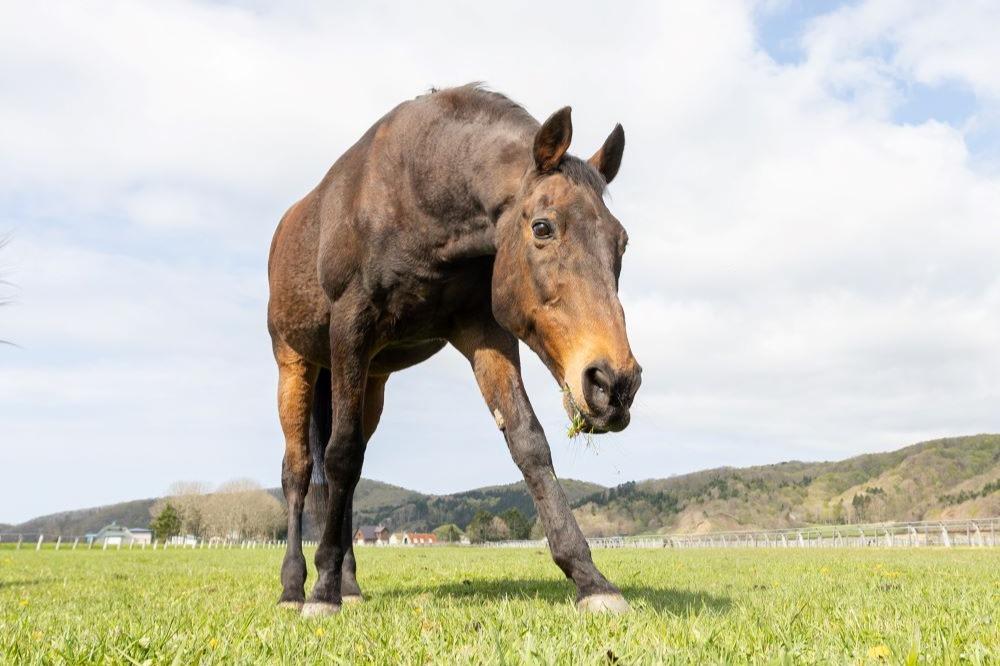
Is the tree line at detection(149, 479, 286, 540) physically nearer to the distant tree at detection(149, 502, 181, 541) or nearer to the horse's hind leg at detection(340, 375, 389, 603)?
the distant tree at detection(149, 502, 181, 541)

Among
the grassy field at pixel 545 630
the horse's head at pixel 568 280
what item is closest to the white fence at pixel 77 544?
the grassy field at pixel 545 630

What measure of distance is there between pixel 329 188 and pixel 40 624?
3630mm

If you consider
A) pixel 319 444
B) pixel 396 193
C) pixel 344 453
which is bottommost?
pixel 344 453

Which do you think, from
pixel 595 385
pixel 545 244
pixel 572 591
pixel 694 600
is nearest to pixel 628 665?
pixel 595 385

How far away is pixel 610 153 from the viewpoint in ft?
16.9

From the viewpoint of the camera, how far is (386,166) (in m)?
5.54

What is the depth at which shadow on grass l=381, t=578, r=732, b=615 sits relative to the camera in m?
4.66

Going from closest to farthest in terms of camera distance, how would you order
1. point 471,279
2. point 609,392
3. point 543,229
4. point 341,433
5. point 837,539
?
point 609,392, point 543,229, point 471,279, point 341,433, point 837,539

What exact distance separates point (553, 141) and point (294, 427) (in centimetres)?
404

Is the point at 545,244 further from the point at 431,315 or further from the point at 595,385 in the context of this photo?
the point at 431,315

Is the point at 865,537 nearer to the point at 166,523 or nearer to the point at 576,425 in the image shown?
the point at 576,425

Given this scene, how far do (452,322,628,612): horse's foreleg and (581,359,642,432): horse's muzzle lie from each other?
0.93 meters

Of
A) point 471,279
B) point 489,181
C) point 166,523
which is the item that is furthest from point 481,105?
point 166,523

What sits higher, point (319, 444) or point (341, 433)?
point (319, 444)
